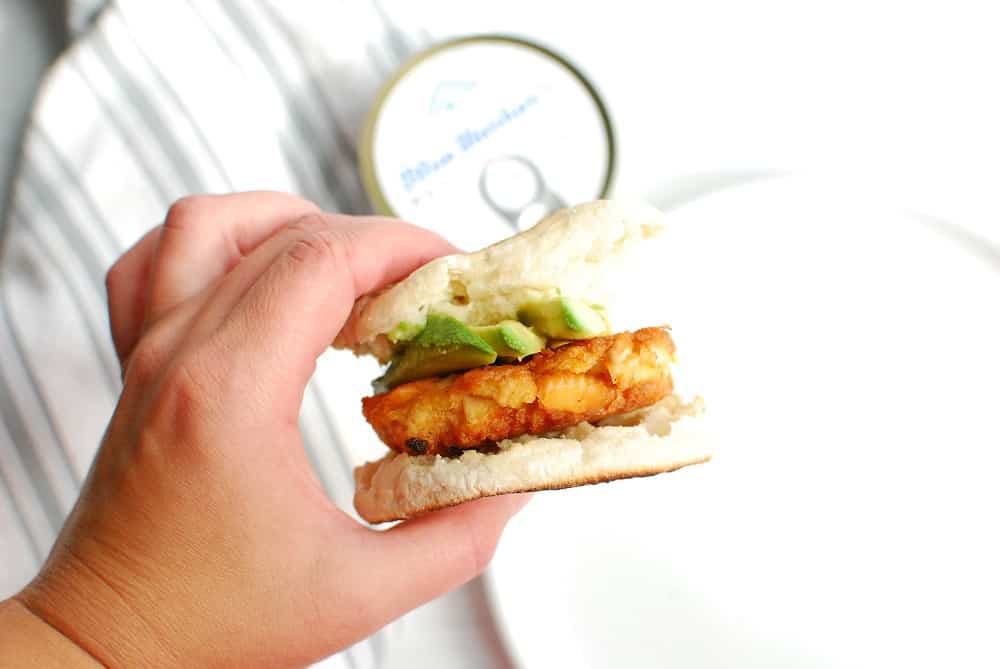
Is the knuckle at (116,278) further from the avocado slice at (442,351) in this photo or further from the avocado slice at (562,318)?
the avocado slice at (562,318)

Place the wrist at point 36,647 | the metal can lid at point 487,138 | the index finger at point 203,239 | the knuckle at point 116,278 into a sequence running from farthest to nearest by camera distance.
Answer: the metal can lid at point 487,138 → the knuckle at point 116,278 → the index finger at point 203,239 → the wrist at point 36,647

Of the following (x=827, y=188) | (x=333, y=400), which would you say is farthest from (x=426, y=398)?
(x=827, y=188)

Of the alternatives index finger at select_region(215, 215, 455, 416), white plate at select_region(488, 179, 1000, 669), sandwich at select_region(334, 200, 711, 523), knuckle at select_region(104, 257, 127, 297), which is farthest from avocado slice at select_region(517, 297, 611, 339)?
knuckle at select_region(104, 257, 127, 297)

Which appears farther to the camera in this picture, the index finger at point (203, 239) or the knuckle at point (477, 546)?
the index finger at point (203, 239)

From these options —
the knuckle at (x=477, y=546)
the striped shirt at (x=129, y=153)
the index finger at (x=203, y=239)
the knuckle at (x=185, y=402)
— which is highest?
the striped shirt at (x=129, y=153)

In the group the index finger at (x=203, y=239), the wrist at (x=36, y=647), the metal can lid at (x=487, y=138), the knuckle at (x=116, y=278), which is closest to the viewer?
the wrist at (x=36, y=647)

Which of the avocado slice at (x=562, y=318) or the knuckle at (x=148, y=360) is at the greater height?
the knuckle at (x=148, y=360)

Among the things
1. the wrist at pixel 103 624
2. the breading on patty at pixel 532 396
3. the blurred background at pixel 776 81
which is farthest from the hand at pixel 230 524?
the blurred background at pixel 776 81

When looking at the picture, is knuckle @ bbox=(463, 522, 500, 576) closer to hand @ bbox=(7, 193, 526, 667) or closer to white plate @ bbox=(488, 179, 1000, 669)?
hand @ bbox=(7, 193, 526, 667)
